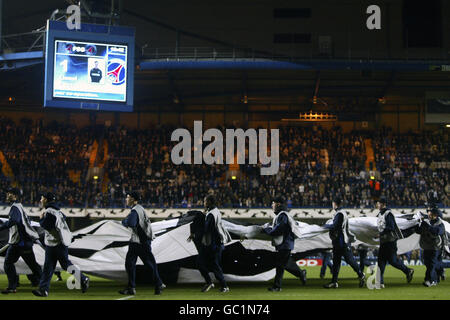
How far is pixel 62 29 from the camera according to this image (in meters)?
28.6

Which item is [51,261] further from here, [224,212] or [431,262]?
[224,212]

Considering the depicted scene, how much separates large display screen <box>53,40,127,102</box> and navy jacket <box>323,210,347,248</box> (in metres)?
16.8

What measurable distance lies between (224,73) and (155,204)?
28.9 ft

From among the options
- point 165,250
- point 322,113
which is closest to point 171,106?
point 322,113

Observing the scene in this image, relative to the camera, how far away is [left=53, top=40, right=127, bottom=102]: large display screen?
92.9 feet

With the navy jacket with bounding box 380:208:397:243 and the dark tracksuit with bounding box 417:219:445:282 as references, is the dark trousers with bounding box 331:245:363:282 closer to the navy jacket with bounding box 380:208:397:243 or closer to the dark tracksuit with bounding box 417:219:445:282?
the navy jacket with bounding box 380:208:397:243

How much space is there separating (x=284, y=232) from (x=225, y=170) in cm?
2193

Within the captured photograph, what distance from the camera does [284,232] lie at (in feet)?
43.4

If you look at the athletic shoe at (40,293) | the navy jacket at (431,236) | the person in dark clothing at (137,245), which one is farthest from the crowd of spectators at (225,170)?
the athletic shoe at (40,293)

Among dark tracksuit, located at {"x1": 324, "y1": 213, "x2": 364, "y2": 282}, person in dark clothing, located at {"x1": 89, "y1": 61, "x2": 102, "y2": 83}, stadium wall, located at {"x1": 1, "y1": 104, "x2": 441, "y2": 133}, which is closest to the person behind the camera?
A: dark tracksuit, located at {"x1": 324, "y1": 213, "x2": 364, "y2": 282}

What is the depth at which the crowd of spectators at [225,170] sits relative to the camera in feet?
105

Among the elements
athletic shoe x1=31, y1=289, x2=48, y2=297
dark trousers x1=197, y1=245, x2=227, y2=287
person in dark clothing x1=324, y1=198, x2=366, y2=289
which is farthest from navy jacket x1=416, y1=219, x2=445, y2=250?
athletic shoe x1=31, y1=289, x2=48, y2=297

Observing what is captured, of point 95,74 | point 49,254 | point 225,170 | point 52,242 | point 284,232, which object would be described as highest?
point 95,74

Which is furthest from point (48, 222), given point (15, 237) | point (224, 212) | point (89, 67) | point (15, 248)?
point (224, 212)
